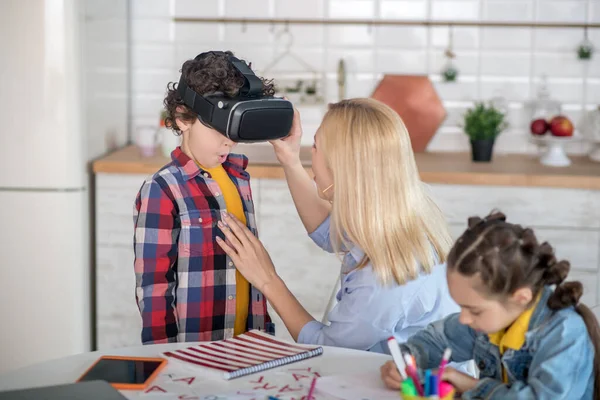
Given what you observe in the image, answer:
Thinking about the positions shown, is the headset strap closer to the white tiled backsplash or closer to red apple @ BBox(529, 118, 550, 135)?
the white tiled backsplash

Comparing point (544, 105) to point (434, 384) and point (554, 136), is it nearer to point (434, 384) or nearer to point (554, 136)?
point (554, 136)

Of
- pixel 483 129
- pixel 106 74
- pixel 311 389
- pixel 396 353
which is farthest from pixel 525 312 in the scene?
pixel 106 74

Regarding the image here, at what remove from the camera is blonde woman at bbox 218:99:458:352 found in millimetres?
1748

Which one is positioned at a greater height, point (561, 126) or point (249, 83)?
point (249, 83)

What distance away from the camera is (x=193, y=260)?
1.95m

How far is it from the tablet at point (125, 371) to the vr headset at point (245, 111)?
0.47 m

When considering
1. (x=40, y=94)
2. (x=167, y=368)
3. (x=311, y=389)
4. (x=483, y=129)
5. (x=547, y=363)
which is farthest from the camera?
(x=483, y=129)

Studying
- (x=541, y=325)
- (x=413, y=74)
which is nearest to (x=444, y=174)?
(x=413, y=74)

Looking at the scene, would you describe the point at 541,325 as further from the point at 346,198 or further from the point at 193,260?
the point at 193,260

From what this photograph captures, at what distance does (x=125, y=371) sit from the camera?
154 centimetres

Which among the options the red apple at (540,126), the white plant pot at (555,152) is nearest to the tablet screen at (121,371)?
the white plant pot at (555,152)

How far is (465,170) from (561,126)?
485mm

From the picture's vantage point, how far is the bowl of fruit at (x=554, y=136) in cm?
333

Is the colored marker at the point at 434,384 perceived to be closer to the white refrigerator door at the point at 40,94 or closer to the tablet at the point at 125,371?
the tablet at the point at 125,371
